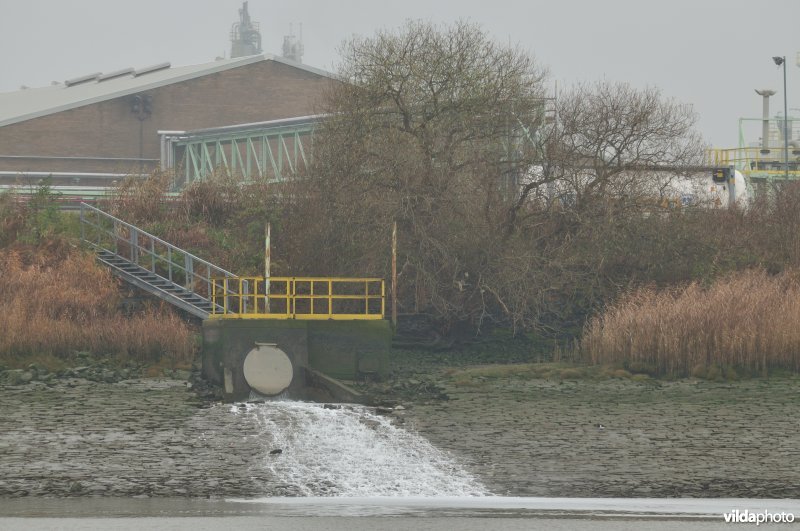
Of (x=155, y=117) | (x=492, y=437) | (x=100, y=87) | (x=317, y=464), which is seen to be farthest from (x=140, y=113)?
(x=317, y=464)

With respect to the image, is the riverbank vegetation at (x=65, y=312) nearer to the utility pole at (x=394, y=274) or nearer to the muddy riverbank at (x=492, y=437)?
the muddy riverbank at (x=492, y=437)

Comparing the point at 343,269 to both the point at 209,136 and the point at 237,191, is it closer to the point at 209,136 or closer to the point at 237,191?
the point at 237,191

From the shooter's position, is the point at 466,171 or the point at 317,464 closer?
the point at 317,464

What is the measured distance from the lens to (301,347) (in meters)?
33.0

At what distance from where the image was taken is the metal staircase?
38688 millimetres

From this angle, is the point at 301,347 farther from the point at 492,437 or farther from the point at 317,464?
the point at 317,464

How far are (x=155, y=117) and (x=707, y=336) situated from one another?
47924 mm

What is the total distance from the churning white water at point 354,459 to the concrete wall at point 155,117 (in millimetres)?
45630

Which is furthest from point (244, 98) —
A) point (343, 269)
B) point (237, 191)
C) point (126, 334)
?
point (126, 334)

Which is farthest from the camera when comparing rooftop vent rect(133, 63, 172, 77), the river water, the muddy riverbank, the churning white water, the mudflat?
rooftop vent rect(133, 63, 172, 77)

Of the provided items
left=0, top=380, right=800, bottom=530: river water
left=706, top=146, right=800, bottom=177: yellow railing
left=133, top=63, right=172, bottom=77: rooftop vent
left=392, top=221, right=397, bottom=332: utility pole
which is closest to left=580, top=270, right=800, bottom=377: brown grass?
left=0, top=380, right=800, bottom=530: river water

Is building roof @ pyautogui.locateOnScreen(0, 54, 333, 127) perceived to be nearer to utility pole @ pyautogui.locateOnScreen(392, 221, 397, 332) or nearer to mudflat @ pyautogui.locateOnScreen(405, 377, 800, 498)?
utility pole @ pyautogui.locateOnScreen(392, 221, 397, 332)

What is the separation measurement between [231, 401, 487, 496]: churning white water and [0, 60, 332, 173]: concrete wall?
45630 millimetres

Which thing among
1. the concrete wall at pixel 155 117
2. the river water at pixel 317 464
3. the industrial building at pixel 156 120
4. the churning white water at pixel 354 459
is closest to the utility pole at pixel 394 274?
the river water at pixel 317 464
